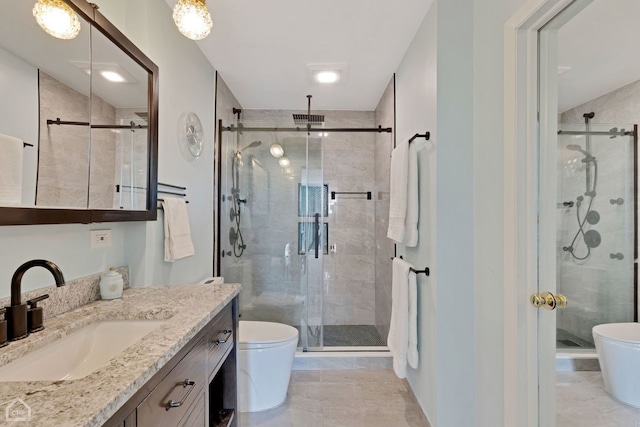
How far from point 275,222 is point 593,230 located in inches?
90.4

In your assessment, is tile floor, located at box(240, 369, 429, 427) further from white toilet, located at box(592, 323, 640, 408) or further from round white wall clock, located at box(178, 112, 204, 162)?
round white wall clock, located at box(178, 112, 204, 162)

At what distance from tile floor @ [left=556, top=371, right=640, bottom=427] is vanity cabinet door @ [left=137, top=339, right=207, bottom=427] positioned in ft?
4.25

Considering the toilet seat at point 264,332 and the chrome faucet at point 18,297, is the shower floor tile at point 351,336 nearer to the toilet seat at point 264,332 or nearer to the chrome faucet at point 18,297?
the toilet seat at point 264,332

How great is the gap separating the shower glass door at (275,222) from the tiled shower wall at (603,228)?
6.53ft

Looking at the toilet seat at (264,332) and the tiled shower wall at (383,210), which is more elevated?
the tiled shower wall at (383,210)

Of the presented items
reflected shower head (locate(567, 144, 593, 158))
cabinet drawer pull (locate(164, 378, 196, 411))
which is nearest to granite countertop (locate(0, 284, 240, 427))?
cabinet drawer pull (locate(164, 378, 196, 411))

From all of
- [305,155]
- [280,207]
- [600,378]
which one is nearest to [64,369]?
[600,378]

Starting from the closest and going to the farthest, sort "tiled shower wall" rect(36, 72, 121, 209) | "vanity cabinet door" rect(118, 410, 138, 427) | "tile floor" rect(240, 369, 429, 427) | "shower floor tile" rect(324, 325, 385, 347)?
"vanity cabinet door" rect(118, 410, 138, 427) → "tiled shower wall" rect(36, 72, 121, 209) → "tile floor" rect(240, 369, 429, 427) → "shower floor tile" rect(324, 325, 385, 347)

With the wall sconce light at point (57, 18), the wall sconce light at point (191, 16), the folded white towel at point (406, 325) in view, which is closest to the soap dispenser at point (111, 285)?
the wall sconce light at point (57, 18)

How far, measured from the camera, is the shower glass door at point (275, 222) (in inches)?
112

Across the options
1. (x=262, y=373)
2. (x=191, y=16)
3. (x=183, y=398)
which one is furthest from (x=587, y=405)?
(x=191, y=16)

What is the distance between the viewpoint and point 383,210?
10.3ft

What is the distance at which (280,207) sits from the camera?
2887 mm

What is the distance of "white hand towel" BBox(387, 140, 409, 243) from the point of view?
2.02 metres
